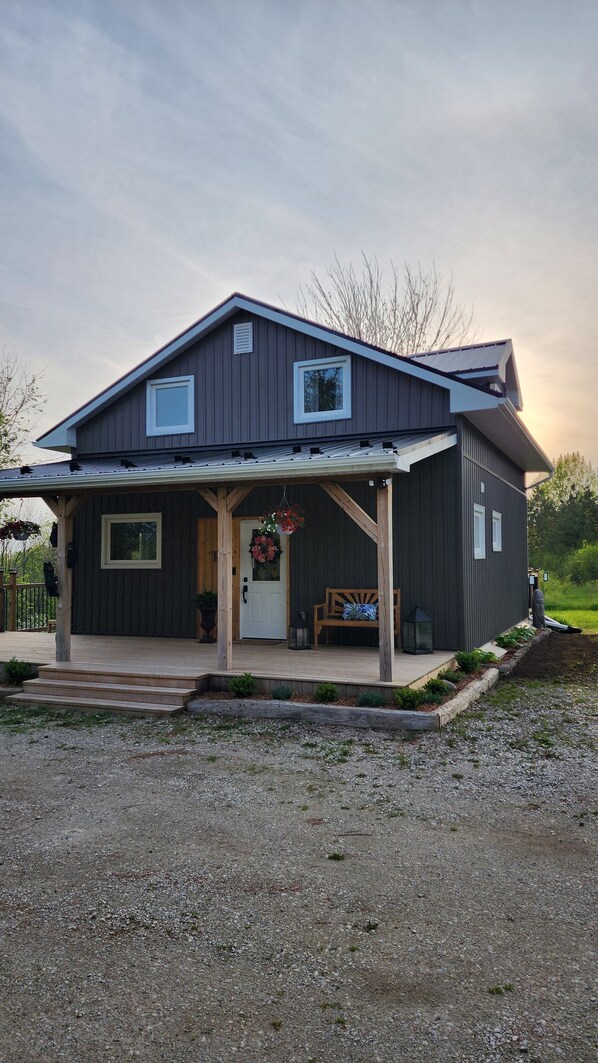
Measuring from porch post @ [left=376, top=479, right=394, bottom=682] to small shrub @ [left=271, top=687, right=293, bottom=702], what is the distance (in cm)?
100

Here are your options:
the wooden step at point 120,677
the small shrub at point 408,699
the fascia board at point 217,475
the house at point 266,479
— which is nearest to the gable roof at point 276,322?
the house at point 266,479

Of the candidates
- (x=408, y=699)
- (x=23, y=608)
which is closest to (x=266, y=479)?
(x=408, y=699)

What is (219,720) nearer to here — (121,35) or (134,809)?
(134,809)

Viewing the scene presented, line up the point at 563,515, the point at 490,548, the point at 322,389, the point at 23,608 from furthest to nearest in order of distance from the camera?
the point at 563,515 → the point at 23,608 → the point at 490,548 → the point at 322,389

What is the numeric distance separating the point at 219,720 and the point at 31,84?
A: 34.2 feet

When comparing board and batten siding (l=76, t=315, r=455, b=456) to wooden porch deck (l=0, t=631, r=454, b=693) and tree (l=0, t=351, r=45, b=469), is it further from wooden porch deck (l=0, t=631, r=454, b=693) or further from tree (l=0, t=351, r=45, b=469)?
tree (l=0, t=351, r=45, b=469)

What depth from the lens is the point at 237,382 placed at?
11.2 metres

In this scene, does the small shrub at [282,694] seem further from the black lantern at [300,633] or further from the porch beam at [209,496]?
the black lantern at [300,633]

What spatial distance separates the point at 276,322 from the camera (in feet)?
35.8

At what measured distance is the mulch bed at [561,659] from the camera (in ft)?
31.8

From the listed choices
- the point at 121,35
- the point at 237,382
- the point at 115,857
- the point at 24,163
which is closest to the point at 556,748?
the point at 115,857

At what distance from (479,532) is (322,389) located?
134 inches

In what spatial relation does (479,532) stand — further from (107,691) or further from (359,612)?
(107,691)

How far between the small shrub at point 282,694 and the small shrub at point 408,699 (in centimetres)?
115
